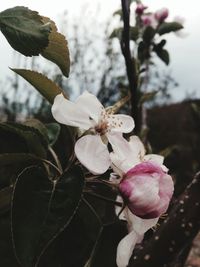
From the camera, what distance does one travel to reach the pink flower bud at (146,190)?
851mm

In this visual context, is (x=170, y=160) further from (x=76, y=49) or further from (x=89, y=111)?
(x=89, y=111)

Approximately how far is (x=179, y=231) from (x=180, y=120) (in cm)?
1138

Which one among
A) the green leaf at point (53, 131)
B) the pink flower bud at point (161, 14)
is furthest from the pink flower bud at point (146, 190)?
the pink flower bud at point (161, 14)

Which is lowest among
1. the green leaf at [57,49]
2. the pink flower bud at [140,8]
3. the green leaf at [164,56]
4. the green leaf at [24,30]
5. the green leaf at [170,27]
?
the green leaf at [164,56]

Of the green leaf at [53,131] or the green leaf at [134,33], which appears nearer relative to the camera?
the green leaf at [53,131]

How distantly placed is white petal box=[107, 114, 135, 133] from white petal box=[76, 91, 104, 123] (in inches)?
1.0

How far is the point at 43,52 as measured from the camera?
95cm

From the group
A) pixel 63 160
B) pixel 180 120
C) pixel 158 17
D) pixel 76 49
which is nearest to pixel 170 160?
pixel 180 120

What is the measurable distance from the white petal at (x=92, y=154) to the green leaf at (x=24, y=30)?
6.0 inches

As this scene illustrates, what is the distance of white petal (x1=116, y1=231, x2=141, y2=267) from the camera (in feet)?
2.86

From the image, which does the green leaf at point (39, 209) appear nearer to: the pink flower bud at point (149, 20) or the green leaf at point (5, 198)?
the green leaf at point (5, 198)

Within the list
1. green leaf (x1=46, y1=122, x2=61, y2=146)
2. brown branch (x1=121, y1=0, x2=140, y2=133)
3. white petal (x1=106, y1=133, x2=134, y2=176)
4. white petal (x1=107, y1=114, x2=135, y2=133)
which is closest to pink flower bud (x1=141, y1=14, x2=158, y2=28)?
brown branch (x1=121, y1=0, x2=140, y2=133)

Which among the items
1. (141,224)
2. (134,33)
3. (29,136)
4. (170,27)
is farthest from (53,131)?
(170,27)

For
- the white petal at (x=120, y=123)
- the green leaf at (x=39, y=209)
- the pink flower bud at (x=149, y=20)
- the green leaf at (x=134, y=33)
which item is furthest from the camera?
the pink flower bud at (x=149, y=20)
